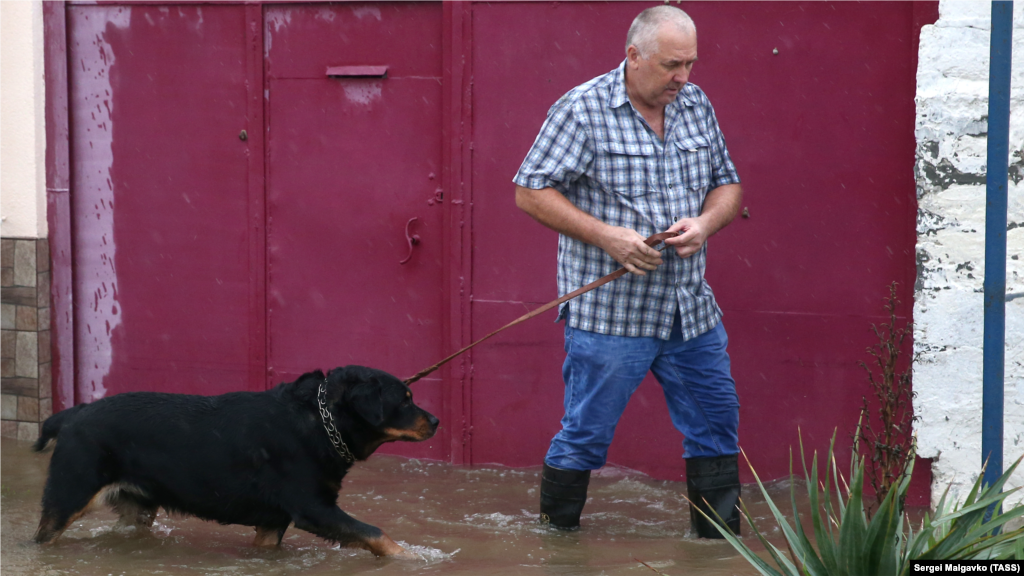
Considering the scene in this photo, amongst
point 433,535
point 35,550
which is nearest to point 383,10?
point 433,535

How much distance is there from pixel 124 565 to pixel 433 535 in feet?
3.81

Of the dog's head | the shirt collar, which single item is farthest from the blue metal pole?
the dog's head

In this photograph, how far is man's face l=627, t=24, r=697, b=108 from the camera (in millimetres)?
3709

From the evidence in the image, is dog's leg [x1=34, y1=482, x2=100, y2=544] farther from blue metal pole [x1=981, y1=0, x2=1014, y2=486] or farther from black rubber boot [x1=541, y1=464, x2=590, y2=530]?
blue metal pole [x1=981, y1=0, x2=1014, y2=486]

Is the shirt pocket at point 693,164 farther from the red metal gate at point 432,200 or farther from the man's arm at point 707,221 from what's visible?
the red metal gate at point 432,200

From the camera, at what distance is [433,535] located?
4.21 meters

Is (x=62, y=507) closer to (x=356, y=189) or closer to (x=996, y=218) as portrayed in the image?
(x=356, y=189)

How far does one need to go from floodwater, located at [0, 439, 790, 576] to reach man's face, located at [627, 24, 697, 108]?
1.66 meters

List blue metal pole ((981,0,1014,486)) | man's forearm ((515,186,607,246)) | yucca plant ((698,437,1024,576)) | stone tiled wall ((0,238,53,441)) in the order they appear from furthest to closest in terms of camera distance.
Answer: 1. stone tiled wall ((0,238,53,441))
2. man's forearm ((515,186,607,246))
3. blue metal pole ((981,0,1014,486))
4. yucca plant ((698,437,1024,576))

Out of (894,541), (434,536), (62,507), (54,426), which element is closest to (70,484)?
(62,507)

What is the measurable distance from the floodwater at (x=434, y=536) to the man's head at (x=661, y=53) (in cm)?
167

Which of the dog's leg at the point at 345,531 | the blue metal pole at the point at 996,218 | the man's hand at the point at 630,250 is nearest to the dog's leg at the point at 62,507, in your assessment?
the dog's leg at the point at 345,531

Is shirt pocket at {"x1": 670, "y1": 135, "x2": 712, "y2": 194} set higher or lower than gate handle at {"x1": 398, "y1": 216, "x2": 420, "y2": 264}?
higher

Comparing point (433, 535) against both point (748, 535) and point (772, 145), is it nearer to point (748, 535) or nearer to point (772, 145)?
point (748, 535)
